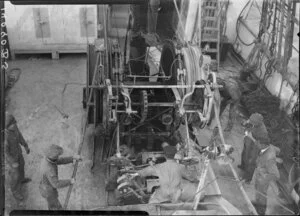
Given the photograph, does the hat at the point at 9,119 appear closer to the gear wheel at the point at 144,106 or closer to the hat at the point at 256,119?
the gear wheel at the point at 144,106

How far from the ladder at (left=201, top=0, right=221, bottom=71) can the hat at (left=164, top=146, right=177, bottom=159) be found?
2.12ft

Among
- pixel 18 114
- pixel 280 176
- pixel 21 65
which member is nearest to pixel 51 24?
pixel 18 114

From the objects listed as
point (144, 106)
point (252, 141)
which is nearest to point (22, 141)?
point (144, 106)

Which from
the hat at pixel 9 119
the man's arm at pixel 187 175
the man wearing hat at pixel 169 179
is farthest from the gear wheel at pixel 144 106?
the hat at pixel 9 119

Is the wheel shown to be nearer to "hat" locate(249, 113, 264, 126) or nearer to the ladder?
the ladder

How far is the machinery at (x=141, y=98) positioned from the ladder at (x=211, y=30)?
9 centimetres

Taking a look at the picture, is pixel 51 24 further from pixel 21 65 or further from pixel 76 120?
pixel 76 120

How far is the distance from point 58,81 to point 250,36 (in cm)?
166

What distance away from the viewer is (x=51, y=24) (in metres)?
2.30

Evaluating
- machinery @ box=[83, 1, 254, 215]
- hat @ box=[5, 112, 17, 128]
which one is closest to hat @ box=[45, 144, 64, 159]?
hat @ box=[5, 112, 17, 128]

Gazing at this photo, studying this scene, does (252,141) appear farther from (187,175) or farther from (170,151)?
(170,151)

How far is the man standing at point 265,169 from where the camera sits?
2.13m

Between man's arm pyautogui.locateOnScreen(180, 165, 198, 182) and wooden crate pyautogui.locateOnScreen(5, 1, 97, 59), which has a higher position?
wooden crate pyautogui.locateOnScreen(5, 1, 97, 59)

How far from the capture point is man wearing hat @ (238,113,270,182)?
86.4 inches
